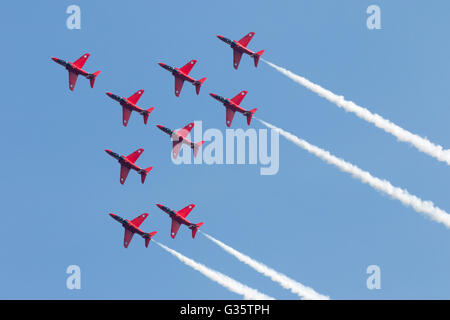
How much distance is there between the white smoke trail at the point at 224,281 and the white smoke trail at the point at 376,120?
23.0 meters

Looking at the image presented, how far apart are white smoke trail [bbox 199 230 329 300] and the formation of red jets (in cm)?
585

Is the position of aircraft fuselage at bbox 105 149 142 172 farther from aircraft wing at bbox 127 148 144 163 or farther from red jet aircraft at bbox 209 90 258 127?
red jet aircraft at bbox 209 90 258 127

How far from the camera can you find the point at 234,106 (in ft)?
365

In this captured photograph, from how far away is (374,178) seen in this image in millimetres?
104875

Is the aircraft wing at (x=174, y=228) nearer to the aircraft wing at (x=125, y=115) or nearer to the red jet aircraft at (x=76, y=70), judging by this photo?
the aircraft wing at (x=125, y=115)

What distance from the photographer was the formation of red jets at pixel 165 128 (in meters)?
109

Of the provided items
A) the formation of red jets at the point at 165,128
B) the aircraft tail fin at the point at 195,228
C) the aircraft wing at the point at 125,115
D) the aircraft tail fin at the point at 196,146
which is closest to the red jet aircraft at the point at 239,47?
the formation of red jets at the point at 165,128

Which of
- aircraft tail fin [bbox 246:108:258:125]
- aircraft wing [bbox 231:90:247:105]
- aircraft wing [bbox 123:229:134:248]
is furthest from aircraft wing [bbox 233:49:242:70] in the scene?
aircraft wing [bbox 123:229:134:248]

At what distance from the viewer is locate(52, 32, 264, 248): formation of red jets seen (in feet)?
357
